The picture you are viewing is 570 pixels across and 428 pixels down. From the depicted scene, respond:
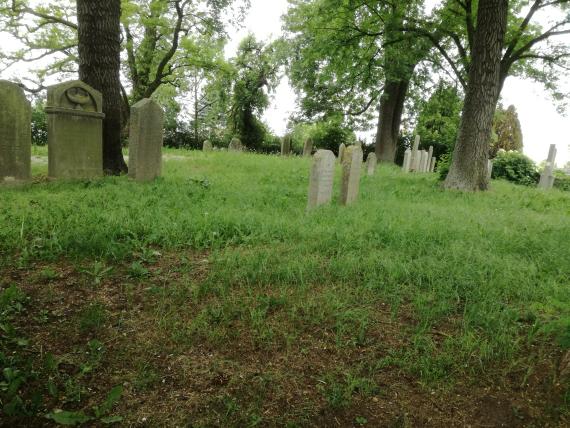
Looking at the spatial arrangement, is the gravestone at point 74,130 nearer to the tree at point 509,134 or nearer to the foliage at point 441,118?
the foliage at point 441,118

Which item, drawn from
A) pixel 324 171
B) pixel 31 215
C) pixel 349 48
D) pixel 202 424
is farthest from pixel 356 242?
pixel 349 48

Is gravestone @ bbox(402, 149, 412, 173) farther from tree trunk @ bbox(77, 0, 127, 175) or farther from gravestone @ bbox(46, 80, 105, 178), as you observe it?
gravestone @ bbox(46, 80, 105, 178)

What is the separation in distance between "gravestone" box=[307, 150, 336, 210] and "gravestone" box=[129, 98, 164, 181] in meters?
3.59

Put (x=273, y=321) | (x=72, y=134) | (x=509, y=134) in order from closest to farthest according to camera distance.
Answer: (x=273, y=321), (x=72, y=134), (x=509, y=134)

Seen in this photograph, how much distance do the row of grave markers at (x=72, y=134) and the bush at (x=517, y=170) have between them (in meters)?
17.6

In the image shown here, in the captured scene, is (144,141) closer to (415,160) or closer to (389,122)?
(415,160)

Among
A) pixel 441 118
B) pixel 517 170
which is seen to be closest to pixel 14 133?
pixel 517 170

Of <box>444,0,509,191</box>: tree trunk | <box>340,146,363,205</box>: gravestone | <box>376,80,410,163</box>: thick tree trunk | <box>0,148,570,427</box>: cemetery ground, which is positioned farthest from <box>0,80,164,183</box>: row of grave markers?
<box>376,80,410,163</box>: thick tree trunk

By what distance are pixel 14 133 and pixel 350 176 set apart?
6.01 m

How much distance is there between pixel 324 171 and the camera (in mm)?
6512

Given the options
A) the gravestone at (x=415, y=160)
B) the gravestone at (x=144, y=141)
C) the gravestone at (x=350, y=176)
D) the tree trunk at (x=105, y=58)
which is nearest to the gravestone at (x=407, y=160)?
the gravestone at (x=415, y=160)

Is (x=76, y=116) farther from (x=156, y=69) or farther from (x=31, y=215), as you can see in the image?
(x=156, y=69)

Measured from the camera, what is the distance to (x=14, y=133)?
21.9ft

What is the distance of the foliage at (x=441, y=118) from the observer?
1517 cm
